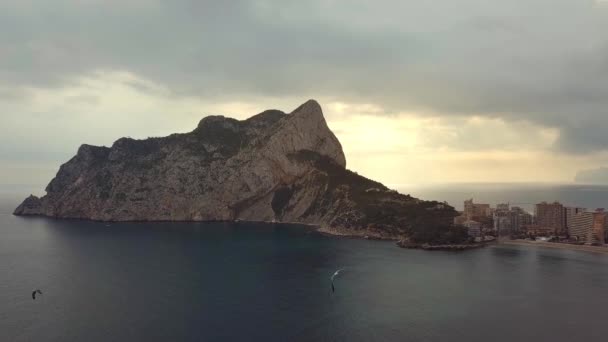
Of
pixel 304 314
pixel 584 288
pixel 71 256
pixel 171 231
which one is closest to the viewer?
pixel 304 314

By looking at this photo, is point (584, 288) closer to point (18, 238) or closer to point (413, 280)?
point (413, 280)

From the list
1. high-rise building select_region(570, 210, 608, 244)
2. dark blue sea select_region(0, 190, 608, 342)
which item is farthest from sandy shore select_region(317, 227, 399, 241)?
high-rise building select_region(570, 210, 608, 244)

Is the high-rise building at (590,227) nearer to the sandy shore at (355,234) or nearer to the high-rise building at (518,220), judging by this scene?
the high-rise building at (518,220)

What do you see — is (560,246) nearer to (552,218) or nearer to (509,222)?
(509,222)

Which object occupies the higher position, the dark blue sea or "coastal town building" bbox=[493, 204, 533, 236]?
"coastal town building" bbox=[493, 204, 533, 236]

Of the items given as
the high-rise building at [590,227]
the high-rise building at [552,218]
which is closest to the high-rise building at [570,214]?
the high-rise building at [552,218]

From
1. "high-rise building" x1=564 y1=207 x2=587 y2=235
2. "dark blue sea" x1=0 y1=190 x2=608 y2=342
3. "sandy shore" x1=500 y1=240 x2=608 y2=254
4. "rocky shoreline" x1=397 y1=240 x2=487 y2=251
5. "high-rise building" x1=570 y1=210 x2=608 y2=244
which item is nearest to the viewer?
"dark blue sea" x1=0 y1=190 x2=608 y2=342

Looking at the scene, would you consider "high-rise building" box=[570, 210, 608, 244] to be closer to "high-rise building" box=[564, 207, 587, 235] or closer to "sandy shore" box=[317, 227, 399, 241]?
"high-rise building" box=[564, 207, 587, 235]

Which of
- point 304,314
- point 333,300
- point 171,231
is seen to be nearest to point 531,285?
point 333,300
